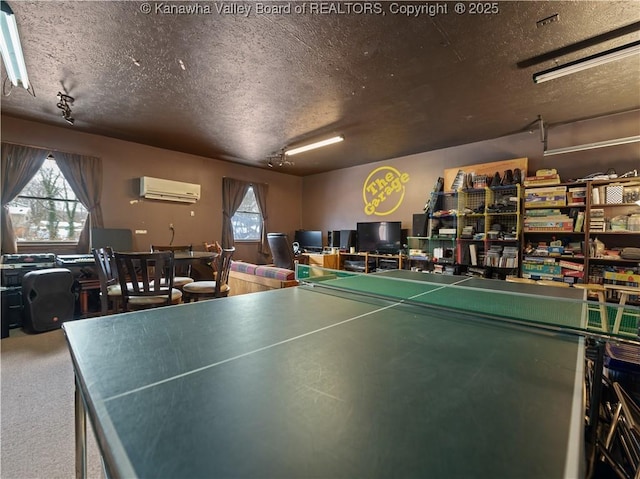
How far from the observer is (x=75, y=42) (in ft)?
7.65

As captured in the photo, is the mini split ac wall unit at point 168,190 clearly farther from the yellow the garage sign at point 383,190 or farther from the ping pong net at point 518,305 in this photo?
the ping pong net at point 518,305

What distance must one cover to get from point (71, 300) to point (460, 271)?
553cm

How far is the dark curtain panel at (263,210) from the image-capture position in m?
6.68

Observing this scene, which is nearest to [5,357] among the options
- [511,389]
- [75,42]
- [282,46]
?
[75,42]

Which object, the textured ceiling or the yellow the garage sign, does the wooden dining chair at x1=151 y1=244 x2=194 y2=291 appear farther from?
the yellow the garage sign

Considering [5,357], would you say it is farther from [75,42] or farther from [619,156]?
[619,156]

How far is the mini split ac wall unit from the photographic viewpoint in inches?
194

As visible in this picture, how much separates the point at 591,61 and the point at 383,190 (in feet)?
12.7

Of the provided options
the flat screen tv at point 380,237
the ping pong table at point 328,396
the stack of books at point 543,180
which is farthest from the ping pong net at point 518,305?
the flat screen tv at point 380,237

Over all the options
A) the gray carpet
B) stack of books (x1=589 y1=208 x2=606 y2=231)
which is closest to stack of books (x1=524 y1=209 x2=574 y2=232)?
stack of books (x1=589 y1=208 x2=606 y2=231)

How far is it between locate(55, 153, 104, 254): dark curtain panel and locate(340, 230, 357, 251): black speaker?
4.41 metres

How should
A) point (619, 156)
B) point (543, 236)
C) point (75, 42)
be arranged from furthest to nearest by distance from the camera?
point (543, 236) → point (619, 156) → point (75, 42)

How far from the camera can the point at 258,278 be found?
395 centimetres

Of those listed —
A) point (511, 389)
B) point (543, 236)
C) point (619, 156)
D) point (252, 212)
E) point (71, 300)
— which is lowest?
point (71, 300)
